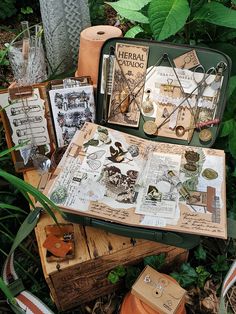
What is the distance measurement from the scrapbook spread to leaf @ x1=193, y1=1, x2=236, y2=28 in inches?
16.1

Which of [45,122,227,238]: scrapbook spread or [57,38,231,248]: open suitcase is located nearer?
[45,122,227,238]: scrapbook spread

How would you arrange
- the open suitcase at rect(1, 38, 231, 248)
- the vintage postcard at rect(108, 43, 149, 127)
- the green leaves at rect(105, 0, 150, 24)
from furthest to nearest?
the green leaves at rect(105, 0, 150, 24) → the vintage postcard at rect(108, 43, 149, 127) → the open suitcase at rect(1, 38, 231, 248)

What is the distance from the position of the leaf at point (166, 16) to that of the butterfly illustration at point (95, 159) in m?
0.40

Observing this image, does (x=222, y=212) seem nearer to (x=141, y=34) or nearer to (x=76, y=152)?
(x=76, y=152)

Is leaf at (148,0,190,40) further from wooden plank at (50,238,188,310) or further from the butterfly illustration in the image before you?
wooden plank at (50,238,188,310)

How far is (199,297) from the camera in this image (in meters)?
1.25

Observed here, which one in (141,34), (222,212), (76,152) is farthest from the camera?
(141,34)

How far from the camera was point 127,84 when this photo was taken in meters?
1.30

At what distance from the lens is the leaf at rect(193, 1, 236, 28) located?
1.23 metres

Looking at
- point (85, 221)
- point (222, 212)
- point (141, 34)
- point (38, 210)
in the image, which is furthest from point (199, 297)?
point (141, 34)

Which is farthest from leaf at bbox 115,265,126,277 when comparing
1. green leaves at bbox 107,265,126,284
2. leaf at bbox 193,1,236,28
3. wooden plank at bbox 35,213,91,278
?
leaf at bbox 193,1,236,28

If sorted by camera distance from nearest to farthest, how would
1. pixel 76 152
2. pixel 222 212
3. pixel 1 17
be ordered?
pixel 222 212 → pixel 76 152 → pixel 1 17

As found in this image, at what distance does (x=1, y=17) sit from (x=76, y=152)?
54.9 inches

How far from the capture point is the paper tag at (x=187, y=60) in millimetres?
1226
